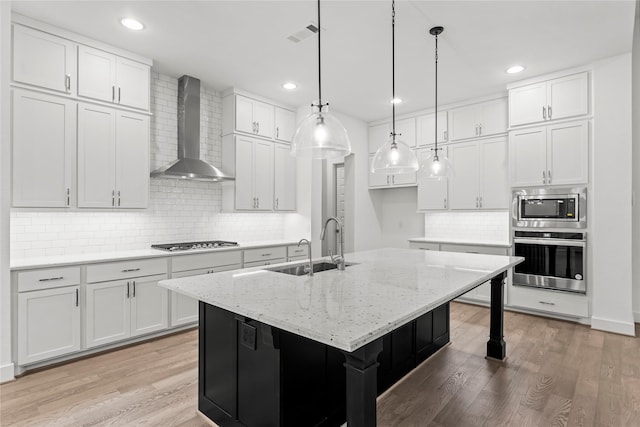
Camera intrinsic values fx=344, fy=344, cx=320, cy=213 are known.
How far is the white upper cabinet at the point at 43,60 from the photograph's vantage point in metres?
2.91

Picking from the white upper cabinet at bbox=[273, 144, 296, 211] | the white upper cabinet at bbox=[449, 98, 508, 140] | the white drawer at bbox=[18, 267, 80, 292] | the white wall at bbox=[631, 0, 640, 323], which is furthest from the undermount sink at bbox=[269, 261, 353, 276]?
the white wall at bbox=[631, 0, 640, 323]

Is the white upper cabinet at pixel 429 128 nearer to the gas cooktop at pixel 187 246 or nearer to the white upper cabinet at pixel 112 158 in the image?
the gas cooktop at pixel 187 246

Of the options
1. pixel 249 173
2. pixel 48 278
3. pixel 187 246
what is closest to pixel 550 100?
pixel 249 173

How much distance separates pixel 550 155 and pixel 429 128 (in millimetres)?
1844

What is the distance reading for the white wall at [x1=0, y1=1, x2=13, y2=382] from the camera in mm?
2676

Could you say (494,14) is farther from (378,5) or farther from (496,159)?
(496,159)

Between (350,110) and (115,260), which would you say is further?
(350,110)

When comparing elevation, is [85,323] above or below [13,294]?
below

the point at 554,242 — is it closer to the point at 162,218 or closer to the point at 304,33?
the point at 304,33

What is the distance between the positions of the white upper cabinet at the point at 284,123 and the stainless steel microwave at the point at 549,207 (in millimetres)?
3328

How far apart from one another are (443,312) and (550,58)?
3.02 m

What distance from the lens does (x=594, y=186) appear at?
3936mm

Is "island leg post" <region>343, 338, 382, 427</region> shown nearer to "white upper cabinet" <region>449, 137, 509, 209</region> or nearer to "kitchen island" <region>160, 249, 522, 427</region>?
"kitchen island" <region>160, 249, 522, 427</region>

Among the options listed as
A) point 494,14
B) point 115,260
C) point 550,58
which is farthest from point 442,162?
point 115,260
